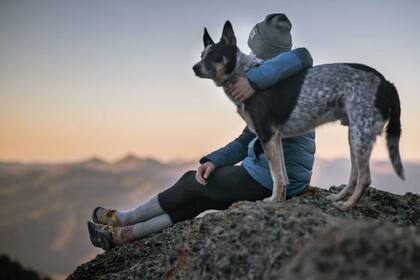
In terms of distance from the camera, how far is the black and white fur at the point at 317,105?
4.66 meters

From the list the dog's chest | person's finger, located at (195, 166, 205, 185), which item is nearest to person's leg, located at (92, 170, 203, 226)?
person's finger, located at (195, 166, 205, 185)

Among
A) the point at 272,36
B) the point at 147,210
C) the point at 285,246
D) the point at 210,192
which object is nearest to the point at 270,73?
the point at 272,36

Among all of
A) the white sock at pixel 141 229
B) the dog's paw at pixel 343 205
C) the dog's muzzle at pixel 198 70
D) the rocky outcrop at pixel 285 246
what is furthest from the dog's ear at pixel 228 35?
the white sock at pixel 141 229

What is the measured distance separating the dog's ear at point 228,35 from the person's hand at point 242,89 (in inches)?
18.4

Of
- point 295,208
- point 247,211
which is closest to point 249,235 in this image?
point 247,211

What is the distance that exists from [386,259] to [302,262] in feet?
1.41

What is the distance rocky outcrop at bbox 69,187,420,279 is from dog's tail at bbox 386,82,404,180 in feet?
2.13

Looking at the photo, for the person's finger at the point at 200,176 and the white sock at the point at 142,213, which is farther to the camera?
the white sock at the point at 142,213

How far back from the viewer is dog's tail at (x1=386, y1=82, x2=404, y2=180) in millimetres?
4766

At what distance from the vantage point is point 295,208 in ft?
14.3

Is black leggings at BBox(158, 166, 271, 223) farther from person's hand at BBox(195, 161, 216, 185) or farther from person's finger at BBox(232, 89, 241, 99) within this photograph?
person's finger at BBox(232, 89, 241, 99)

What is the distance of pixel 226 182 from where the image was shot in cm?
575

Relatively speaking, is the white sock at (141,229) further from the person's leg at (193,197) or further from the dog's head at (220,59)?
the dog's head at (220,59)

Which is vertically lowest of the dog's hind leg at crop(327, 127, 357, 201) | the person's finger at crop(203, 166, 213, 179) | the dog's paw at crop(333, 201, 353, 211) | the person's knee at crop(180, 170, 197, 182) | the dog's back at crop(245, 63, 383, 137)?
the dog's paw at crop(333, 201, 353, 211)
